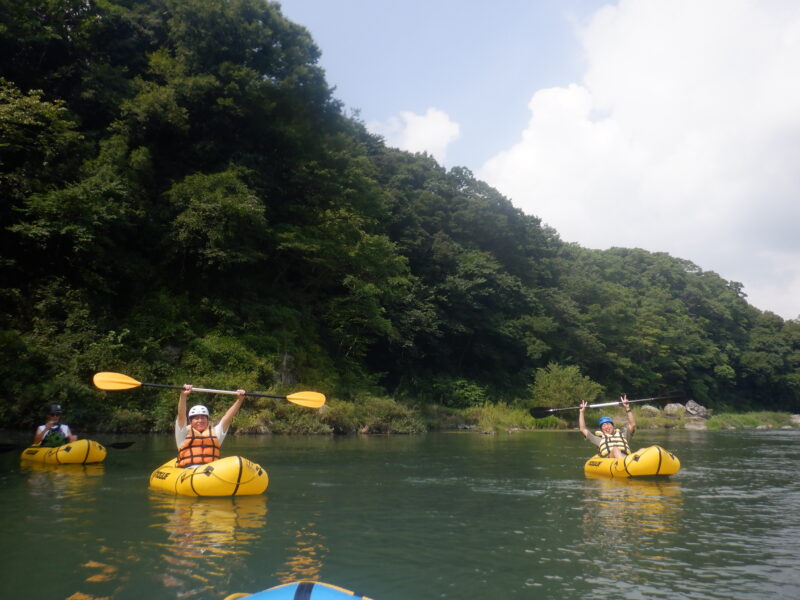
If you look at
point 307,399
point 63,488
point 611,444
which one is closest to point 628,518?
point 611,444

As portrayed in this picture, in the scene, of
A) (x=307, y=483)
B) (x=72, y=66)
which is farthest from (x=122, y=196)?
(x=307, y=483)

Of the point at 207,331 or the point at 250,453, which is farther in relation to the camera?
the point at 207,331

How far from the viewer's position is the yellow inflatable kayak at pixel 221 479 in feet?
25.0

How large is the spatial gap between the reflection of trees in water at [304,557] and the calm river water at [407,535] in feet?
0.09

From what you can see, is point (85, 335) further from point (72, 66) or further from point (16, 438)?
point (72, 66)

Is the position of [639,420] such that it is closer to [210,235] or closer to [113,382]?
[210,235]

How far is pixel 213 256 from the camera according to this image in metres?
20.0

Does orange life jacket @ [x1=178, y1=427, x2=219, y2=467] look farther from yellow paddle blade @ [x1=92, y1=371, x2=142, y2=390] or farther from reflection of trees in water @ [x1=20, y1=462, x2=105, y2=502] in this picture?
yellow paddle blade @ [x1=92, y1=371, x2=142, y2=390]

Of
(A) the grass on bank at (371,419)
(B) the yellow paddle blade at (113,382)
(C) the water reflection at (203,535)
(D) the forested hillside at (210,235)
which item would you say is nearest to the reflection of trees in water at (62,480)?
(C) the water reflection at (203,535)

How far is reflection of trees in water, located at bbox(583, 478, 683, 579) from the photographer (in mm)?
5430

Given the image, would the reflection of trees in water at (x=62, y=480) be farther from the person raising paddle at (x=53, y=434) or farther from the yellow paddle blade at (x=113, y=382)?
the yellow paddle blade at (x=113, y=382)

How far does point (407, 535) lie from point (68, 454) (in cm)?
726

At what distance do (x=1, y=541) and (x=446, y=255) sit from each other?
29.4 m

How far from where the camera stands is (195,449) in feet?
27.4
